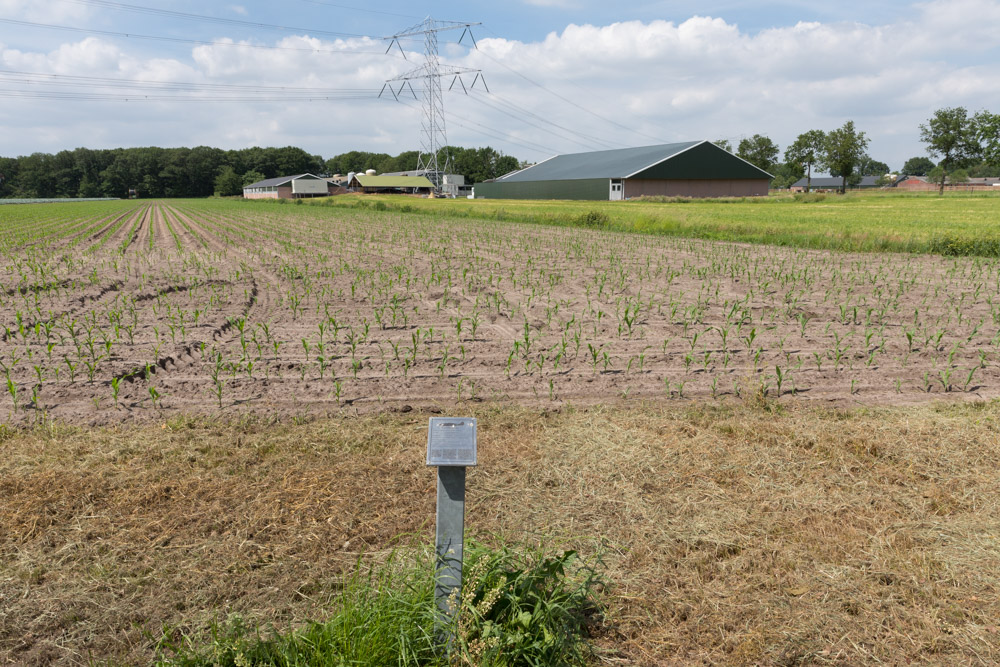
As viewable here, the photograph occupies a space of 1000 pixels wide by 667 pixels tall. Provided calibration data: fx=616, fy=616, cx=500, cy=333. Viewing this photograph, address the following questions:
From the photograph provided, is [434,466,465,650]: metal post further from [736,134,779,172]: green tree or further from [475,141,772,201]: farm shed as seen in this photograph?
[736,134,779,172]: green tree

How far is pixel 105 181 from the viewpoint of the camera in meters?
122

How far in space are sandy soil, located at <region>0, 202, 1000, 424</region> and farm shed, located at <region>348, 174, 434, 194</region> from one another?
77254mm

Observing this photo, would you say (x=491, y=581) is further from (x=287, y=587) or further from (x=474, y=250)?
(x=474, y=250)

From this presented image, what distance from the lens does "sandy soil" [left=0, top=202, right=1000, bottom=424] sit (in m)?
6.12

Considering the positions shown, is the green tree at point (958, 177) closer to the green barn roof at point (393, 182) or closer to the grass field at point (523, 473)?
the green barn roof at point (393, 182)

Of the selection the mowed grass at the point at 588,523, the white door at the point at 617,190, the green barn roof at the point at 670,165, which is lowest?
the mowed grass at the point at 588,523

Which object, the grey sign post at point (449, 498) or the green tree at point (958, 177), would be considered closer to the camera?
the grey sign post at point (449, 498)

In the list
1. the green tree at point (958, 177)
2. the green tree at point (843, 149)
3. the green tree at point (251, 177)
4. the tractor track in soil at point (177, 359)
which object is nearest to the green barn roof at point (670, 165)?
the green tree at point (843, 149)

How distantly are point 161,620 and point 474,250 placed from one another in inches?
623

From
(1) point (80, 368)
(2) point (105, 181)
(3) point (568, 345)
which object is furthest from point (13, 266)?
(2) point (105, 181)

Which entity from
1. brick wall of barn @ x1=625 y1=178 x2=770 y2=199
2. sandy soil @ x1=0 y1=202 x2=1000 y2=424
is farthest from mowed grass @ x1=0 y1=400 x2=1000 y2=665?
brick wall of barn @ x1=625 y1=178 x2=770 y2=199

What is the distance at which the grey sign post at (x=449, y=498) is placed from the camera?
2.42m

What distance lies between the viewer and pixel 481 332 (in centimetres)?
844

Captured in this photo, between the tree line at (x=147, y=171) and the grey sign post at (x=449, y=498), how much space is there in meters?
122
